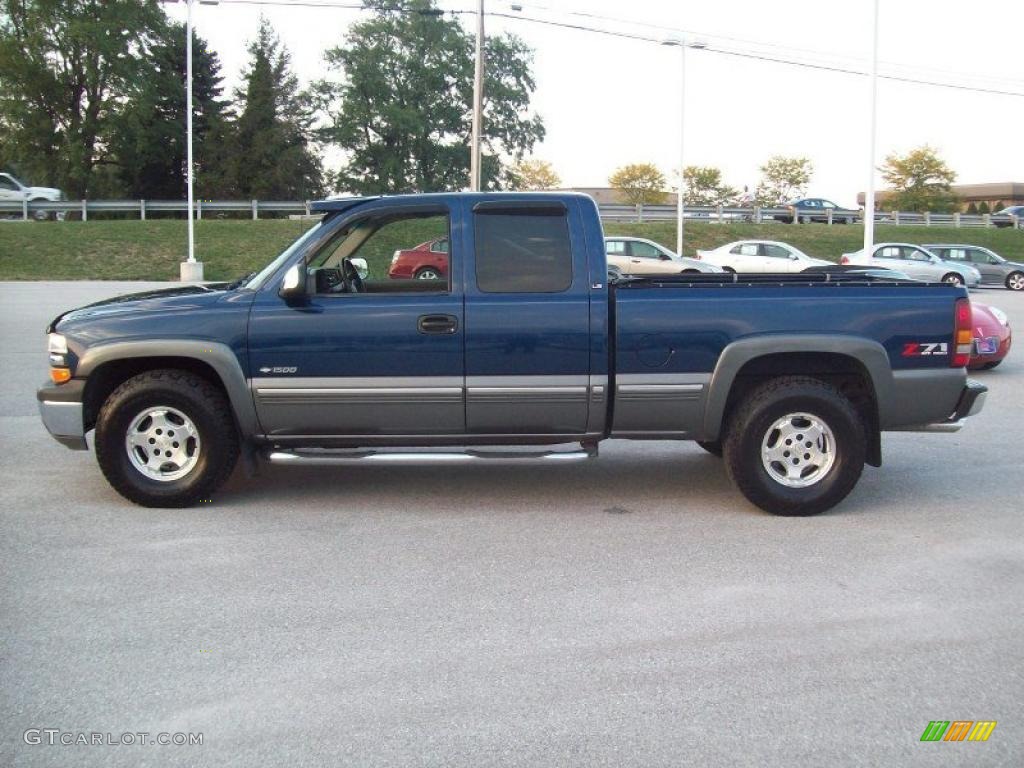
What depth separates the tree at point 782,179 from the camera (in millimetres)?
73375

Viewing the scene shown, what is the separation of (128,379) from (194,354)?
61 cm

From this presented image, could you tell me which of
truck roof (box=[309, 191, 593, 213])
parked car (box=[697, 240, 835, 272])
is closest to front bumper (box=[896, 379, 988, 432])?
truck roof (box=[309, 191, 593, 213])

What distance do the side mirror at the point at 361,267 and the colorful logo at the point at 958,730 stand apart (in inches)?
171

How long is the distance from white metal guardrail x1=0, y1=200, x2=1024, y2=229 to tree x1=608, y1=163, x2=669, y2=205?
2013 cm

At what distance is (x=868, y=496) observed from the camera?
270 inches

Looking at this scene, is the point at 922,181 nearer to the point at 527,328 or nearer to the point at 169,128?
the point at 169,128

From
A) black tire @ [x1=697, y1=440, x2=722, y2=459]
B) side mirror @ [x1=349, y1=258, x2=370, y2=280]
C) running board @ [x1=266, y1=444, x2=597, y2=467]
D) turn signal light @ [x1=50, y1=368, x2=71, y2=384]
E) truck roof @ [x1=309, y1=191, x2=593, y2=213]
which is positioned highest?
truck roof @ [x1=309, y1=191, x2=593, y2=213]

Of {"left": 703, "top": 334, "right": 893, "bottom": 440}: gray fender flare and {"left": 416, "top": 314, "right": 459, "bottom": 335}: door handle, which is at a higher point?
{"left": 416, "top": 314, "right": 459, "bottom": 335}: door handle

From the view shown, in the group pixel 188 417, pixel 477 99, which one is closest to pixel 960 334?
pixel 188 417

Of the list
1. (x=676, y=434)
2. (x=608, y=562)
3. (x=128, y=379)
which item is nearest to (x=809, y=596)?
(x=608, y=562)

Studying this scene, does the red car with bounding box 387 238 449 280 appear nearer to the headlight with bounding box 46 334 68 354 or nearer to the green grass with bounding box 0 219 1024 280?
the headlight with bounding box 46 334 68 354

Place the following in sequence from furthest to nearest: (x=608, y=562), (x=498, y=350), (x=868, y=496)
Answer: (x=868, y=496)
(x=498, y=350)
(x=608, y=562)

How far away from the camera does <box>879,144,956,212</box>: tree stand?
67.4 m

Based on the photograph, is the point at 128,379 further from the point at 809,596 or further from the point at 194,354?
the point at 809,596
